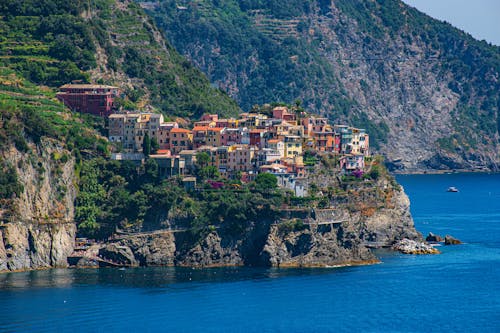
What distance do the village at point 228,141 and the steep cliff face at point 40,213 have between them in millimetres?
7600

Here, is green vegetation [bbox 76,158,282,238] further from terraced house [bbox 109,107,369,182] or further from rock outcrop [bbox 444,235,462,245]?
rock outcrop [bbox 444,235,462,245]

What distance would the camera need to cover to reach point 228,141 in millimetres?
137250

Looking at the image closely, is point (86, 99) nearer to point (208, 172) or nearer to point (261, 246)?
point (208, 172)

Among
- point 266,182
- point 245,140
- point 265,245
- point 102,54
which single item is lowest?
point 265,245

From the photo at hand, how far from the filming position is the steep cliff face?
115812 mm

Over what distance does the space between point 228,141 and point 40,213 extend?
24222 millimetres

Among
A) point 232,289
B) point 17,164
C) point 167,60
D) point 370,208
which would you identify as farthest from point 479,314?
point 167,60

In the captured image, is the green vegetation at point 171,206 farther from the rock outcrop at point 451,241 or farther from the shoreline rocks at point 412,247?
the rock outcrop at point 451,241

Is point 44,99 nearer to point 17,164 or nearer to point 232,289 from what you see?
point 17,164

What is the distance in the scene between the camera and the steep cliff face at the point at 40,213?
115812 millimetres

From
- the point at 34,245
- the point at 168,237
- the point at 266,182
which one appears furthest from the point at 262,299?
the point at 34,245

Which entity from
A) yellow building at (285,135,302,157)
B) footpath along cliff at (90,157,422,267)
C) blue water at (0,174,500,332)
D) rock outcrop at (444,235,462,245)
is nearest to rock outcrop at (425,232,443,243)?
rock outcrop at (444,235,462,245)

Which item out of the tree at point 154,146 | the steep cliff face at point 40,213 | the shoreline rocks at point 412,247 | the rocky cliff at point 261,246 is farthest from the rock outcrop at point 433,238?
the steep cliff face at point 40,213

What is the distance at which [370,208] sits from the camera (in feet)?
438
